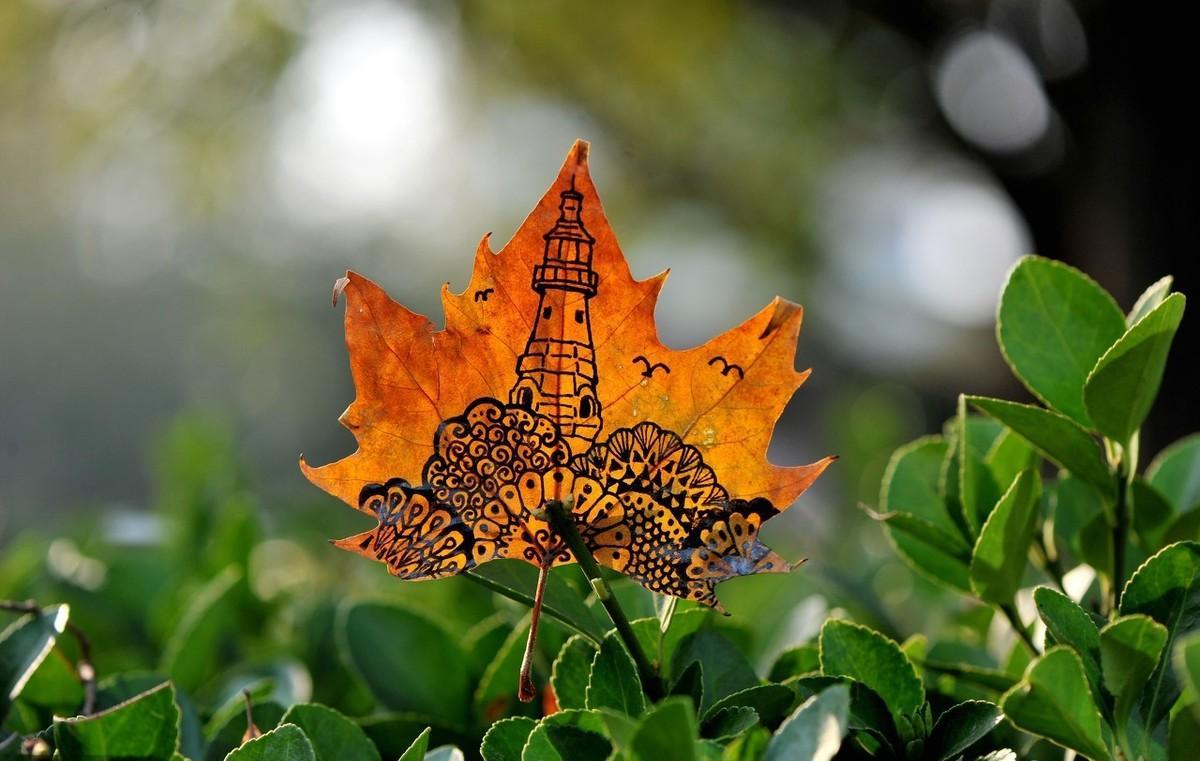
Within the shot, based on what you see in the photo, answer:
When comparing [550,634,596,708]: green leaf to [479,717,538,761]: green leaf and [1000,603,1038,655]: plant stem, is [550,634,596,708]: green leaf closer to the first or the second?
[479,717,538,761]: green leaf

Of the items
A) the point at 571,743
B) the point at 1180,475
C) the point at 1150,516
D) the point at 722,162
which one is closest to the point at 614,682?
the point at 571,743

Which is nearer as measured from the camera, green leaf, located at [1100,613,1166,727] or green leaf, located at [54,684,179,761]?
green leaf, located at [1100,613,1166,727]

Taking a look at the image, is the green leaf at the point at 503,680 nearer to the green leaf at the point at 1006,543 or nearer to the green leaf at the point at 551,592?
the green leaf at the point at 551,592

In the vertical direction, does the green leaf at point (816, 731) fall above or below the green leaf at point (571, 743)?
below

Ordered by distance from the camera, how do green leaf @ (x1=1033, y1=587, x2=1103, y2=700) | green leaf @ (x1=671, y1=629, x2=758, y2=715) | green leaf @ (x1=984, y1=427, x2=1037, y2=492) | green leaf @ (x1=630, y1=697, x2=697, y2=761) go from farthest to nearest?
green leaf @ (x1=984, y1=427, x2=1037, y2=492) → green leaf @ (x1=671, y1=629, x2=758, y2=715) → green leaf @ (x1=1033, y1=587, x2=1103, y2=700) → green leaf @ (x1=630, y1=697, x2=697, y2=761)

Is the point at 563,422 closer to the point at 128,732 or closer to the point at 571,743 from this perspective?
the point at 571,743

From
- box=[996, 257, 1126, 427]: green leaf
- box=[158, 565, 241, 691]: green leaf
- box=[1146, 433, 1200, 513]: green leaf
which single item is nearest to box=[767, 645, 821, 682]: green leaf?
box=[996, 257, 1126, 427]: green leaf

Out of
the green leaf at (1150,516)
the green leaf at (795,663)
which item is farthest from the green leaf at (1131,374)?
the green leaf at (795,663)
